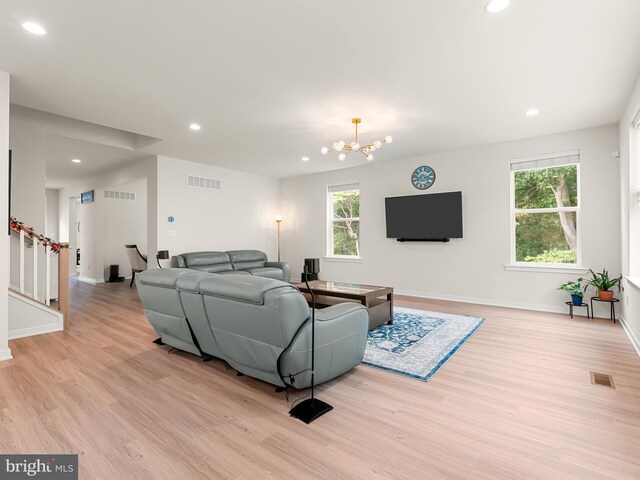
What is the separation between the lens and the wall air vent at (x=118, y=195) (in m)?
8.15

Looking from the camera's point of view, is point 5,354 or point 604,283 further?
point 604,283

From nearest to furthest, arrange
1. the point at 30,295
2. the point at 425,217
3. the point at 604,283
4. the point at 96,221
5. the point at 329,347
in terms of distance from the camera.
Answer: the point at 329,347 < the point at 30,295 < the point at 604,283 < the point at 425,217 < the point at 96,221

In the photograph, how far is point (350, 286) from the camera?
455cm

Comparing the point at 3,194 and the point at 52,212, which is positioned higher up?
the point at 52,212

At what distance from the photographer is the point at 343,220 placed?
7.33 metres

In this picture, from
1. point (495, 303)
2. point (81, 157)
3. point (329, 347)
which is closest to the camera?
point (329, 347)

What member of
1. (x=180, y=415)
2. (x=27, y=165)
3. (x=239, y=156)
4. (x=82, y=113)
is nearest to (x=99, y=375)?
(x=180, y=415)

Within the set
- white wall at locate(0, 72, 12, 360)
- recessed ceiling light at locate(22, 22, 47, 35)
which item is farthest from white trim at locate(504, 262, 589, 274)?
white wall at locate(0, 72, 12, 360)

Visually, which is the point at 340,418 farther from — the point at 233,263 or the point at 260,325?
the point at 233,263

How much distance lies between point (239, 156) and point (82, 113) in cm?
257

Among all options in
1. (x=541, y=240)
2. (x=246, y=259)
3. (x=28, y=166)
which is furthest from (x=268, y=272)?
(x=541, y=240)

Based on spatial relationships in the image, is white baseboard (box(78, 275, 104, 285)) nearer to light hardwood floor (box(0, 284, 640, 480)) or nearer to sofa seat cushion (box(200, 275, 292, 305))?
light hardwood floor (box(0, 284, 640, 480))

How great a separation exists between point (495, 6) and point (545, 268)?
409 cm

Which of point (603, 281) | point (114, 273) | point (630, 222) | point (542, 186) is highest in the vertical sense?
point (542, 186)
